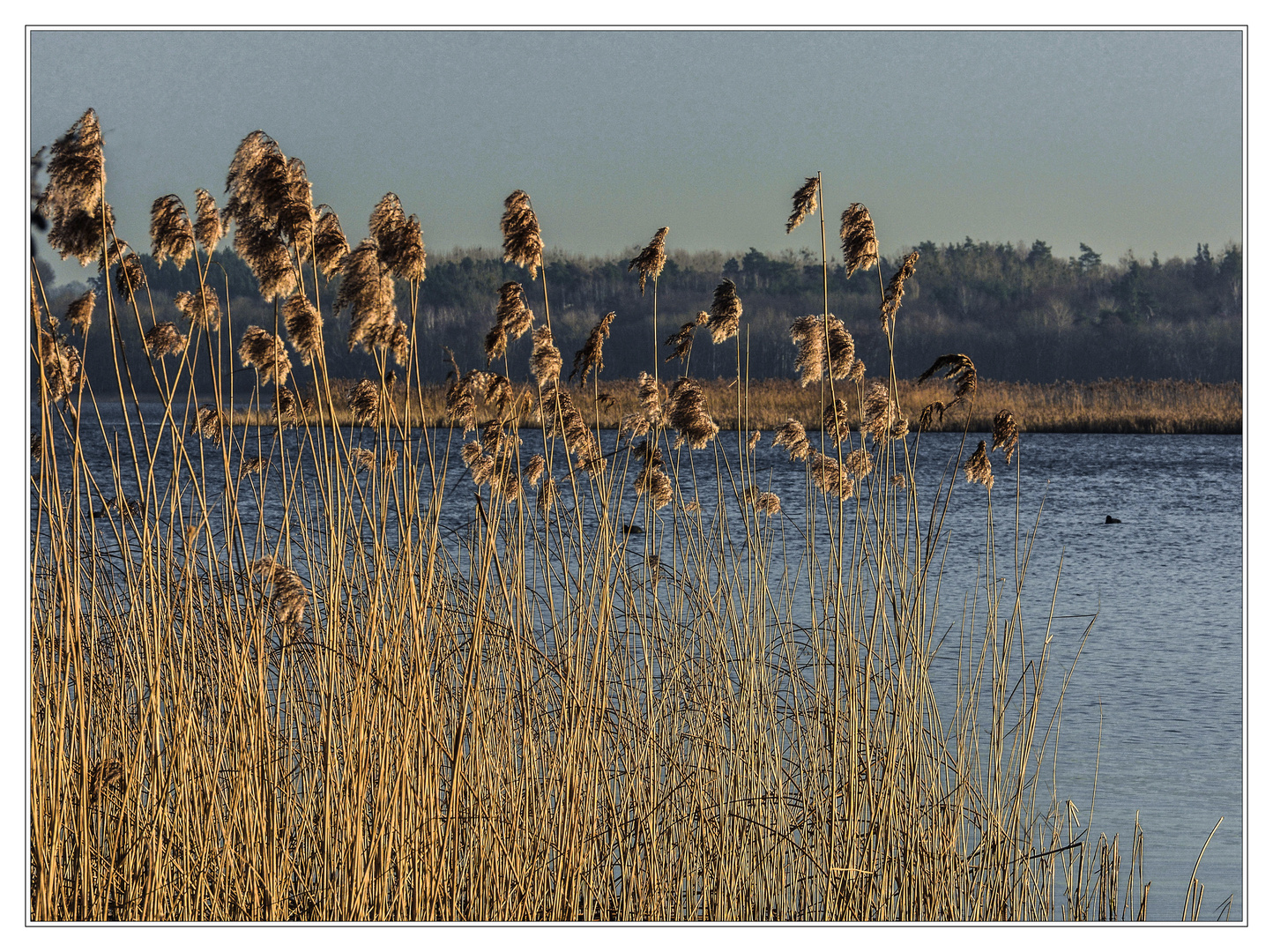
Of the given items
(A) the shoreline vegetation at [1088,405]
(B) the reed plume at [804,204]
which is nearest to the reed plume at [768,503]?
(B) the reed plume at [804,204]

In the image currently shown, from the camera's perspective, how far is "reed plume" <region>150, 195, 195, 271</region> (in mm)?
2686

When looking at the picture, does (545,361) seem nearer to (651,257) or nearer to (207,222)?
(651,257)

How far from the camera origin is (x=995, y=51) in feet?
13.8

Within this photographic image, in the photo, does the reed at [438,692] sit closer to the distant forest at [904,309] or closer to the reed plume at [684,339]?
the reed plume at [684,339]

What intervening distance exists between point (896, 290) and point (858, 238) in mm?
170


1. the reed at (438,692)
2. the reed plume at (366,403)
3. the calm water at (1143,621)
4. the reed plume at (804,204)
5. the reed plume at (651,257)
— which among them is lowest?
the calm water at (1143,621)

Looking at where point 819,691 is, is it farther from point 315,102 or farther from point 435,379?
point 315,102

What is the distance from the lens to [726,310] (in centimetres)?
327

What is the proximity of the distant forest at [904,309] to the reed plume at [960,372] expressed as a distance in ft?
2.89

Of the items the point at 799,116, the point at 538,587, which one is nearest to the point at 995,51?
the point at 799,116

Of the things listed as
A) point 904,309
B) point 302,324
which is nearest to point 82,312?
point 302,324

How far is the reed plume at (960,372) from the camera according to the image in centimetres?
318

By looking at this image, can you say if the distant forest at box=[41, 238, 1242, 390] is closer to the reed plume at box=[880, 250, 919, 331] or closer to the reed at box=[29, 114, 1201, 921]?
the reed at box=[29, 114, 1201, 921]

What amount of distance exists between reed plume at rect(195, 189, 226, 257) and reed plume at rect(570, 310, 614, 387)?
929 mm
